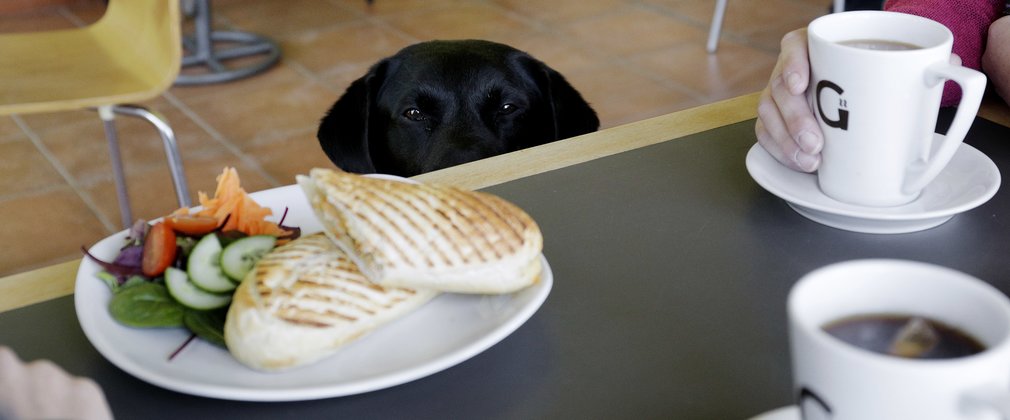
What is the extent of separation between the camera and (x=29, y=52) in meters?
1.85

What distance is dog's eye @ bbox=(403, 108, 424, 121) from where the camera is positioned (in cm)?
148

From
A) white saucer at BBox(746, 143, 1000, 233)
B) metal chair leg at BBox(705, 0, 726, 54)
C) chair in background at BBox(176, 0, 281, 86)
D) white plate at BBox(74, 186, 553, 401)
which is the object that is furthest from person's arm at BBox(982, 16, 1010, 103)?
chair in background at BBox(176, 0, 281, 86)

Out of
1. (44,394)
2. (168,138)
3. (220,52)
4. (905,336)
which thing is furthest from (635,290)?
(220,52)

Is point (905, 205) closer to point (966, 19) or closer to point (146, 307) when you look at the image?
point (966, 19)

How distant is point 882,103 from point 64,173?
242cm

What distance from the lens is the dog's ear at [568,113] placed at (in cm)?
155

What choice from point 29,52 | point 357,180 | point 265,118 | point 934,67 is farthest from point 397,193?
point 265,118

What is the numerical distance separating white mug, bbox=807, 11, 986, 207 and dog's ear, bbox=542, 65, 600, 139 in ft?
2.51

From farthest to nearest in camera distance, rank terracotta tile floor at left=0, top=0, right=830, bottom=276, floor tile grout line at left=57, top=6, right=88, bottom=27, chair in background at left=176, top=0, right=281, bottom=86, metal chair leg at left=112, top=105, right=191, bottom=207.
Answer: floor tile grout line at left=57, top=6, right=88, bottom=27 < chair in background at left=176, top=0, right=281, bottom=86 < terracotta tile floor at left=0, top=0, right=830, bottom=276 < metal chair leg at left=112, top=105, right=191, bottom=207

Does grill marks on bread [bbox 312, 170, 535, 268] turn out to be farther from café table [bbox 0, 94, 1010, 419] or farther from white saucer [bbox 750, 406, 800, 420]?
white saucer [bbox 750, 406, 800, 420]

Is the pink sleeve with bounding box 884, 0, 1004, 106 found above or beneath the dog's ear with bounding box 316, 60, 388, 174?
above

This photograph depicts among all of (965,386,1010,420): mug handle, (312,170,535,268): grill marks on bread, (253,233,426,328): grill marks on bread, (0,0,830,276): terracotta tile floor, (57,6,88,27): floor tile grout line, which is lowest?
(0,0,830,276): terracotta tile floor

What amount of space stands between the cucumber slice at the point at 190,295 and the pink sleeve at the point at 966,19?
2.51 feet

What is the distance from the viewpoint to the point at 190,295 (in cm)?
64
